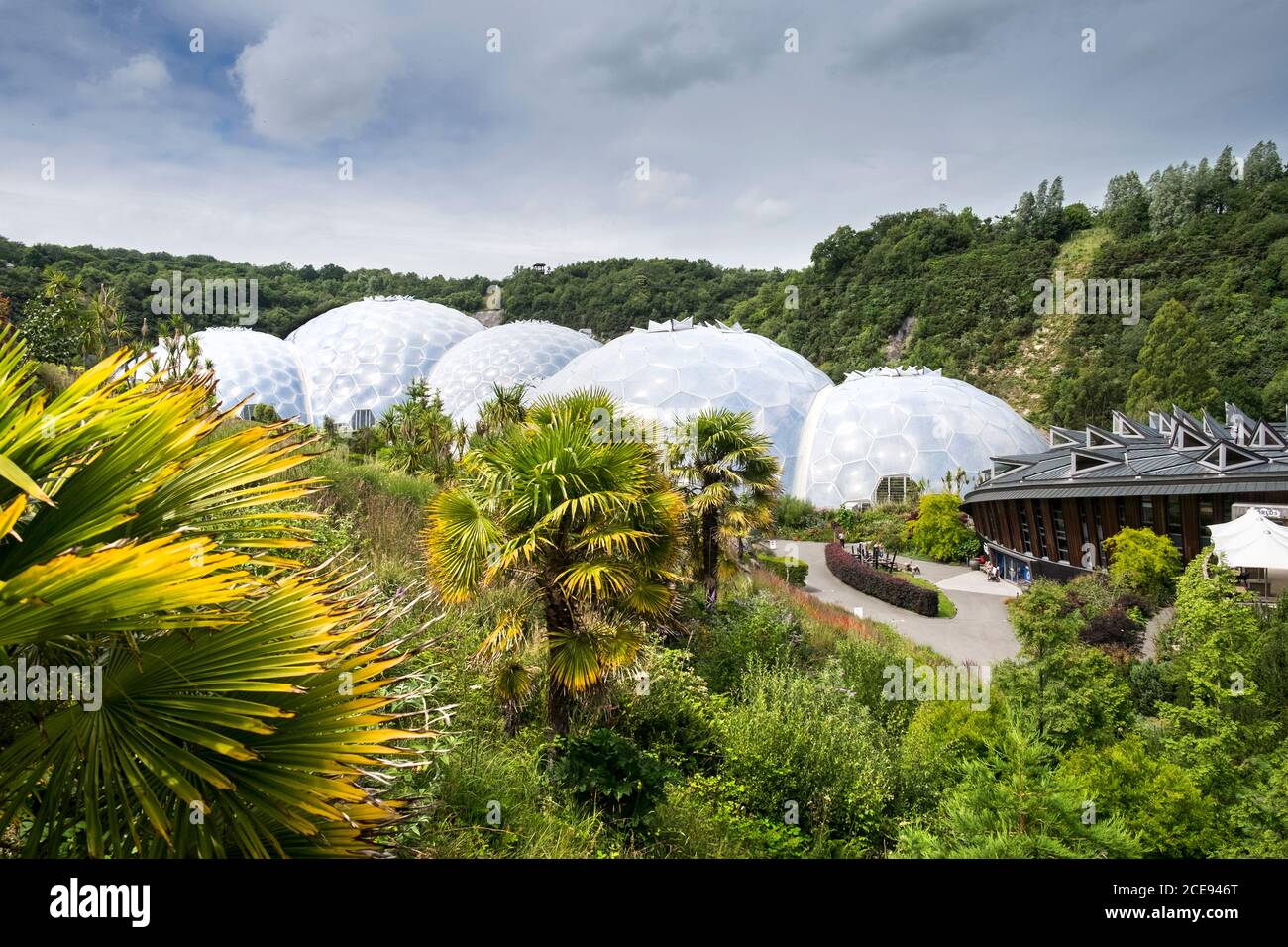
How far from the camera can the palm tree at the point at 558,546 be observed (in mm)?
6434

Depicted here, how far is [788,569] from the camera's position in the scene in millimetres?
24656

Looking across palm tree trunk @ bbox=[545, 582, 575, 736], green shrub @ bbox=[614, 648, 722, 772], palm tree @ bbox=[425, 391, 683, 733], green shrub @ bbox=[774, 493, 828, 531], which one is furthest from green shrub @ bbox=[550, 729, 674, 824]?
green shrub @ bbox=[774, 493, 828, 531]

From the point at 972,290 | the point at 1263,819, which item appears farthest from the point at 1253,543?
the point at 972,290

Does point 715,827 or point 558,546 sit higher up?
point 558,546

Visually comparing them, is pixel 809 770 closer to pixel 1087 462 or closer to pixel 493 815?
pixel 493 815

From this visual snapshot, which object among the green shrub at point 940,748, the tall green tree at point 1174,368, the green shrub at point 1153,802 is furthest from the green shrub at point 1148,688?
the tall green tree at point 1174,368

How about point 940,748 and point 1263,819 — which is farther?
point 940,748

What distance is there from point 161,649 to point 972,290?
74237 mm

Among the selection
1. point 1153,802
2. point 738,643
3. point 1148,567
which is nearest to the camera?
point 1153,802

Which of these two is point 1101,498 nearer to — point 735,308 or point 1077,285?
point 1077,285

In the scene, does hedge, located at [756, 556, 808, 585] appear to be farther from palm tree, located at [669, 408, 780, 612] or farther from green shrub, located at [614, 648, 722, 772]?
green shrub, located at [614, 648, 722, 772]

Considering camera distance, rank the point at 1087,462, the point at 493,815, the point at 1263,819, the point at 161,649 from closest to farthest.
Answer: the point at 161,649 < the point at 493,815 < the point at 1263,819 < the point at 1087,462
